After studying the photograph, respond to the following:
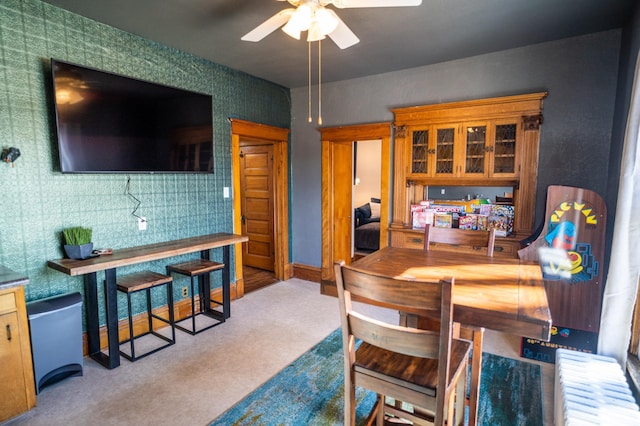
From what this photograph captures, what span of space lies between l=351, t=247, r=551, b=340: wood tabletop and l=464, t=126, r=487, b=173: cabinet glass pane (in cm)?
154

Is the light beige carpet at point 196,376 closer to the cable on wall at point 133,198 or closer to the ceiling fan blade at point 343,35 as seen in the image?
the cable on wall at point 133,198

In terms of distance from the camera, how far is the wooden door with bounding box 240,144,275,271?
4.99 meters

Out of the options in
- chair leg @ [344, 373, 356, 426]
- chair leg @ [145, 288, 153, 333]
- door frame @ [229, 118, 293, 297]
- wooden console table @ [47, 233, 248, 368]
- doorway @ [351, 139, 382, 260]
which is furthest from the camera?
doorway @ [351, 139, 382, 260]

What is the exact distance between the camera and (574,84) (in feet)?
10.1

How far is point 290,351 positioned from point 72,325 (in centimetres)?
166

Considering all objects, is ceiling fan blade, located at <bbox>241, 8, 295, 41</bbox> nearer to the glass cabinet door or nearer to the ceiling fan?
the ceiling fan

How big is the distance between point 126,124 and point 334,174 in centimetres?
262

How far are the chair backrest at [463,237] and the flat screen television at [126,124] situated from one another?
245cm

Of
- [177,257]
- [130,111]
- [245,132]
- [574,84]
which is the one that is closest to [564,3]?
[574,84]

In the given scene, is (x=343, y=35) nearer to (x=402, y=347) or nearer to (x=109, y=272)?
(x=402, y=347)

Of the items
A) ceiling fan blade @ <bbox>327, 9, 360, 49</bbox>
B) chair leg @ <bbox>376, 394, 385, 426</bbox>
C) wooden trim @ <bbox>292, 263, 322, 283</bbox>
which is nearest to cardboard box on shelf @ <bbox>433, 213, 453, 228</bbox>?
wooden trim @ <bbox>292, 263, 322, 283</bbox>

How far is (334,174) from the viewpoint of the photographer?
Answer: 15.4 feet

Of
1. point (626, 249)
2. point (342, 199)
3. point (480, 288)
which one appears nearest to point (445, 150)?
point (342, 199)

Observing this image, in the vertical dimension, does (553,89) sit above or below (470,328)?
above
